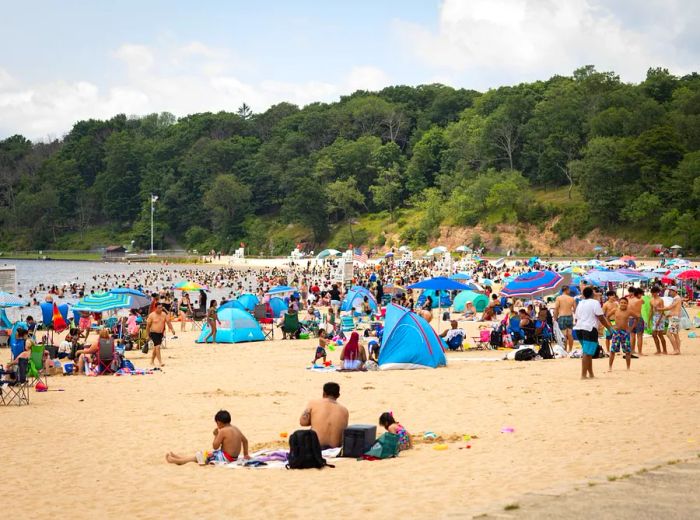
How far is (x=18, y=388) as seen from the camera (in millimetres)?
12922

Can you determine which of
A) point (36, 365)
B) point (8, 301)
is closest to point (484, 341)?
point (36, 365)

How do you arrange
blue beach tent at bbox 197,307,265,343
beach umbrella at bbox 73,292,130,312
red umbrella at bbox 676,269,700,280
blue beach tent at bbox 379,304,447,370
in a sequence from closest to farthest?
blue beach tent at bbox 379,304,447,370 → beach umbrella at bbox 73,292,130,312 → blue beach tent at bbox 197,307,265,343 → red umbrella at bbox 676,269,700,280

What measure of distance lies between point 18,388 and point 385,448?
6816mm

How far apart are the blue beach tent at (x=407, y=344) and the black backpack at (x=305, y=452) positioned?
6.93 metres

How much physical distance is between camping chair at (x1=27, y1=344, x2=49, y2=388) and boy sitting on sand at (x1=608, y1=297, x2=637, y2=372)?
901cm

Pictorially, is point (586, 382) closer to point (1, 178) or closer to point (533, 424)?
point (533, 424)

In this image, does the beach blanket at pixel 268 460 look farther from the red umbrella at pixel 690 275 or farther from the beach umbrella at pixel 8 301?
the red umbrella at pixel 690 275

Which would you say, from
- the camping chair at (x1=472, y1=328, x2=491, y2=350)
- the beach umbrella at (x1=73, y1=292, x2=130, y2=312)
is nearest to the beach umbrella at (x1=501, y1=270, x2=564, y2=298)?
the camping chair at (x1=472, y1=328, x2=491, y2=350)

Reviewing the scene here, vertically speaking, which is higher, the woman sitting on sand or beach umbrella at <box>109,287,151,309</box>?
beach umbrella at <box>109,287,151,309</box>

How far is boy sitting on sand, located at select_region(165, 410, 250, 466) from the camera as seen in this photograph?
335 inches

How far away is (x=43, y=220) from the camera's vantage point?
382 ft

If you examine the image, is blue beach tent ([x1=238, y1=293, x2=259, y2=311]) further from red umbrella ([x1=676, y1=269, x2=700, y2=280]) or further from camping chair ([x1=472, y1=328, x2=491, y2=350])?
red umbrella ([x1=676, y1=269, x2=700, y2=280])

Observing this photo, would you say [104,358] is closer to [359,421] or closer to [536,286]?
[359,421]

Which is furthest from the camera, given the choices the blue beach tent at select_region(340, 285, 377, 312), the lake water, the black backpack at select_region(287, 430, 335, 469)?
the lake water
